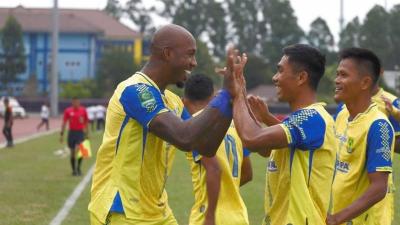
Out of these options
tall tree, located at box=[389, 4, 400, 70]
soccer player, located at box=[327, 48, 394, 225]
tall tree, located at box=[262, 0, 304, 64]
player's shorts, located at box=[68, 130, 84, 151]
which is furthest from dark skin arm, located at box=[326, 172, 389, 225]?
tall tree, located at box=[262, 0, 304, 64]

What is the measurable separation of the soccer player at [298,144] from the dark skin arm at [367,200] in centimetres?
10

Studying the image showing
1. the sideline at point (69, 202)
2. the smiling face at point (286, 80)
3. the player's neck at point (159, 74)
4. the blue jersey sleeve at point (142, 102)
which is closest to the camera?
the blue jersey sleeve at point (142, 102)

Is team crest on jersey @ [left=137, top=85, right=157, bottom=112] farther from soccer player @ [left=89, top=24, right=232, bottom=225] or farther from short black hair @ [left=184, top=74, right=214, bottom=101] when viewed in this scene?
short black hair @ [left=184, top=74, right=214, bottom=101]

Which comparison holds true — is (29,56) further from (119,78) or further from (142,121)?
(142,121)

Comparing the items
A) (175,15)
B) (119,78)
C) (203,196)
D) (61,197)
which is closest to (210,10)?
(175,15)

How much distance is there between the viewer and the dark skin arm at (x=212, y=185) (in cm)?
714

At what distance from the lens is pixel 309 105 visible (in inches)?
236

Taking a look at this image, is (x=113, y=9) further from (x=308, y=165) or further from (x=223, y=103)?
(x=223, y=103)

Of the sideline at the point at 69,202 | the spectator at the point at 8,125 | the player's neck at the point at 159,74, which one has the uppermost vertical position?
the player's neck at the point at 159,74

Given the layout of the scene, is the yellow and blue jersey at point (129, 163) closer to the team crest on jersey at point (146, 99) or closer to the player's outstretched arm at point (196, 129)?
the team crest on jersey at point (146, 99)

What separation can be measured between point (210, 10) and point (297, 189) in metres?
104

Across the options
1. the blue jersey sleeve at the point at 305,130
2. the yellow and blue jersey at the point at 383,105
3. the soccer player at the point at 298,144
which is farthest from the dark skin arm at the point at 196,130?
the yellow and blue jersey at the point at 383,105

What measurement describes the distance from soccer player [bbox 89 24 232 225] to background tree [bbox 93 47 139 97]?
88746 millimetres

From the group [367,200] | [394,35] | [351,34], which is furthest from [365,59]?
[351,34]
